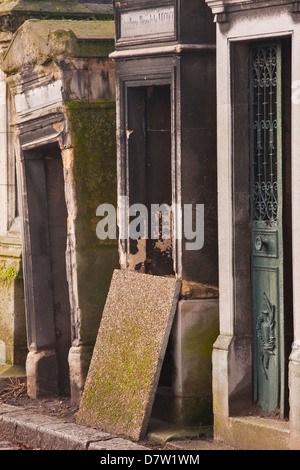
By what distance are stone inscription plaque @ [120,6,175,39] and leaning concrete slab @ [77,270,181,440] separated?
1.94 meters

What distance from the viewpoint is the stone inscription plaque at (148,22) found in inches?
325

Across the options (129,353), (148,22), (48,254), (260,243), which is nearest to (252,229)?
(260,243)

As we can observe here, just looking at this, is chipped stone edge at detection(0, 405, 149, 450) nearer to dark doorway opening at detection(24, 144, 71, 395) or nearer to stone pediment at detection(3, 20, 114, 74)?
dark doorway opening at detection(24, 144, 71, 395)

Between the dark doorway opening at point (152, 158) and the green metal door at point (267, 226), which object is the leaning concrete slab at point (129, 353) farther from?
the green metal door at point (267, 226)

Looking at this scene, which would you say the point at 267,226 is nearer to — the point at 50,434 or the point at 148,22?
the point at 148,22

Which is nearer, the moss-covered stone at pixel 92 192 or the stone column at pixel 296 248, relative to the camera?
the stone column at pixel 296 248

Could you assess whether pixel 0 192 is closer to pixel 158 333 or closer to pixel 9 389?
pixel 9 389

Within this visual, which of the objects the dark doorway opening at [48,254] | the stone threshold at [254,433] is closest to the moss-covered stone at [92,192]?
the dark doorway opening at [48,254]

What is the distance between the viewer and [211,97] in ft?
27.3

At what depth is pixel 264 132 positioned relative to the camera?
25.0 ft

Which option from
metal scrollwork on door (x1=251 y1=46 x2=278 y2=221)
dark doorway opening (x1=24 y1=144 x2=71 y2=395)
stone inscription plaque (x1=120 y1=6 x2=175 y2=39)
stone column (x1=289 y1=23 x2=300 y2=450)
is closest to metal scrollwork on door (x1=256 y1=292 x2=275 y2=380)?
stone column (x1=289 y1=23 x2=300 y2=450)

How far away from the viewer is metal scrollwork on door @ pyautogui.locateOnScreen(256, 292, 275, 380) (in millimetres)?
7609

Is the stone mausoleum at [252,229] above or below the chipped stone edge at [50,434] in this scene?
above

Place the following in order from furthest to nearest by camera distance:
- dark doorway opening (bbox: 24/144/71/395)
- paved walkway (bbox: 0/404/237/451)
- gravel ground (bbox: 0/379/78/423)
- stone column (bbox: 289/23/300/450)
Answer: dark doorway opening (bbox: 24/144/71/395) → gravel ground (bbox: 0/379/78/423) → paved walkway (bbox: 0/404/237/451) → stone column (bbox: 289/23/300/450)
